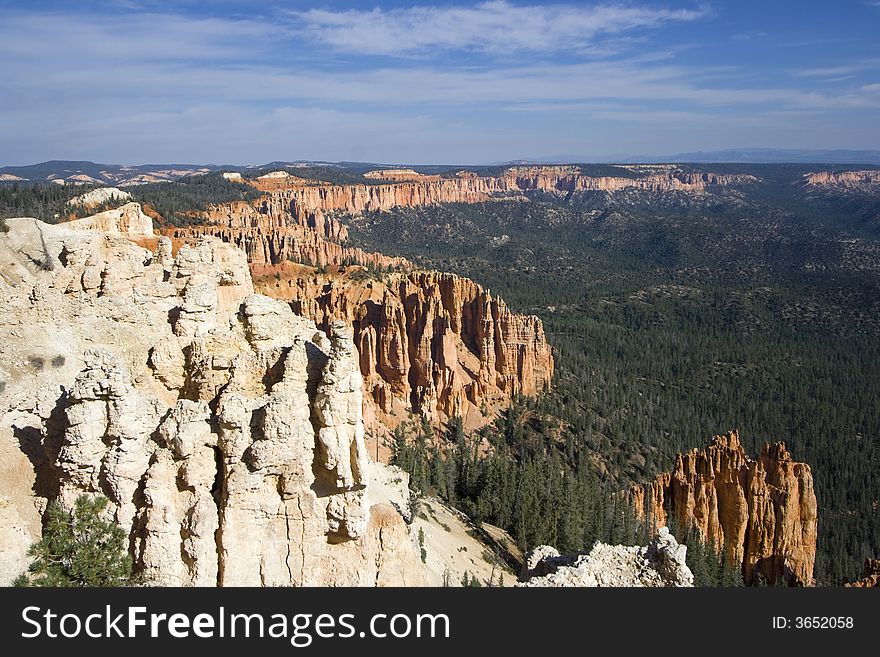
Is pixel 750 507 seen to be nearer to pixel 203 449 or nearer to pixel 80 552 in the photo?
pixel 203 449

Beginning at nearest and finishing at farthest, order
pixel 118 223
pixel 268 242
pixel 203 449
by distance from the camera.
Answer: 1. pixel 203 449
2. pixel 118 223
3. pixel 268 242

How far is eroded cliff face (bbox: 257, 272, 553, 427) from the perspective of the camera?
171ft

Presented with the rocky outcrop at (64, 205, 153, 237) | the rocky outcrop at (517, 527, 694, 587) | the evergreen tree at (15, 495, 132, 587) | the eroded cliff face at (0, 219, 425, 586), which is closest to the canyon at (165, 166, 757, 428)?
the rocky outcrop at (64, 205, 153, 237)

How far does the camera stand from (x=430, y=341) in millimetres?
53656

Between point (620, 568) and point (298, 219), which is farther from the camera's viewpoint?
point (298, 219)

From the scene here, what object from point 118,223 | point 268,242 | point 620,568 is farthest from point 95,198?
point 620,568

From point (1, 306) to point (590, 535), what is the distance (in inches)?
1153

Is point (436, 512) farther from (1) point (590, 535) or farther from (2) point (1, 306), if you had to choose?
(2) point (1, 306)

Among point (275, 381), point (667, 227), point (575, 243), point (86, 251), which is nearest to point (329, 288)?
point (86, 251)

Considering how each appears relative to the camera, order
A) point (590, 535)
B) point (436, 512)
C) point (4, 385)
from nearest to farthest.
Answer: point (4, 385)
point (436, 512)
point (590, 535)

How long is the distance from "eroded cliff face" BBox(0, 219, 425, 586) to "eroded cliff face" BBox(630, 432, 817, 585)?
31357 millimetres

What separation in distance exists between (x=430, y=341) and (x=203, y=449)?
135ft

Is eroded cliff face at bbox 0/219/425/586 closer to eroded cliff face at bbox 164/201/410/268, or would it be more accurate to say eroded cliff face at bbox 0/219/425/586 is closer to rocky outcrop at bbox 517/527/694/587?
rocky outcrop at bbox 517/527/694/587

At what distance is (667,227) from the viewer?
193 meters
